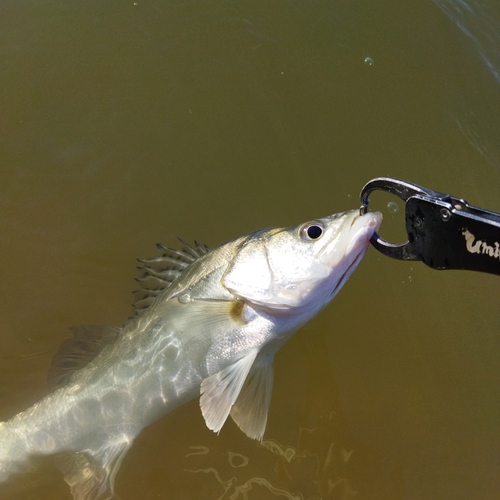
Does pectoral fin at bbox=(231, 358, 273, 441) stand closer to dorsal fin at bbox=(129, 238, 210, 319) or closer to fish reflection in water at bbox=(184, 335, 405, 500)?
fish reflection in water at bbox=(184, 335, 405, 500)

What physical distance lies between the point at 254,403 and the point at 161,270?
1072 millimetres

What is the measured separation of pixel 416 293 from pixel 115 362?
8.29 ft

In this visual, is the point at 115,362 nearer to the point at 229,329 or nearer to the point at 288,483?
the point at 229,329

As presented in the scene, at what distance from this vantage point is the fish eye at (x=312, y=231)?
2.60 meters

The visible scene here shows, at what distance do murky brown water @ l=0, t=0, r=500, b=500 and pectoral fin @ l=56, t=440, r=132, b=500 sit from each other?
0.75 ft

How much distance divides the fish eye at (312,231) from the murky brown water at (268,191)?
4.61 feet

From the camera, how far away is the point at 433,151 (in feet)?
14.9

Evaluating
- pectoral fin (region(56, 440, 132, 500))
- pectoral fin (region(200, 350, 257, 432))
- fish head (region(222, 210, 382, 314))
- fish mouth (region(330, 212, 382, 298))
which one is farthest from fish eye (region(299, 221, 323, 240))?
pectoral fin (region(56, 440, 132, 500))

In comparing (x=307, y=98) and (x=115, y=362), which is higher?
(x=307, y=98)

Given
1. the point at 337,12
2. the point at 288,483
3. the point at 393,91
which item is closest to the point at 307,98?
the point at 393,91

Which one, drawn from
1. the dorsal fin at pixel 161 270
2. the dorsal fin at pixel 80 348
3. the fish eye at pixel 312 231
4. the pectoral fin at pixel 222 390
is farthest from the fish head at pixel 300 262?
Answer: the dorsal fin at pixel 80 348

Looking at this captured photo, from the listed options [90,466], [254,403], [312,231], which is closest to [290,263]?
[312,231]

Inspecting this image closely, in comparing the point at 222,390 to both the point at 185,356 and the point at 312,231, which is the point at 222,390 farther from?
the point at 312,231

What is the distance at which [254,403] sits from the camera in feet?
9.48
